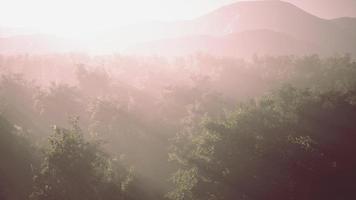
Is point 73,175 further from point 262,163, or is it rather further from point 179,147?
point 179,147

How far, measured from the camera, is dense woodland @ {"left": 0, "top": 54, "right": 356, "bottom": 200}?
26.1m

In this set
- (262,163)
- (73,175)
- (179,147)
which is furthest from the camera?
(179,147)

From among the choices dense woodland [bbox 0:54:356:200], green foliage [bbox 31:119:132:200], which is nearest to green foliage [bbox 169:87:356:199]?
dense woodland [bbox 0:54:356:200]

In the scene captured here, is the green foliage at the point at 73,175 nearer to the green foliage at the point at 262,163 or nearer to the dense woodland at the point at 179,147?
the dense woodland at the point at 179,147

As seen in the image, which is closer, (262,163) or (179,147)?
(262,163)

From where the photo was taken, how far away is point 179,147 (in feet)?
144

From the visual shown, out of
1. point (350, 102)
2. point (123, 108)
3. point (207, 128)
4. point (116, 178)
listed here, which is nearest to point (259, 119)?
point (207, 128)

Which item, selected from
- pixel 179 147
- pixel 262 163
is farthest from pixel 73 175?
pixel 179 147

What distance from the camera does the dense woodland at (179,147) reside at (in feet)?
85.6

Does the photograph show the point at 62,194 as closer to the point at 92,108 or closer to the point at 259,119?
the point at 259,119

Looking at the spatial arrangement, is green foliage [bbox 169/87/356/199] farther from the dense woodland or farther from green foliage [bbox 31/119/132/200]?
green foliage [bbox 31/119/132/200]

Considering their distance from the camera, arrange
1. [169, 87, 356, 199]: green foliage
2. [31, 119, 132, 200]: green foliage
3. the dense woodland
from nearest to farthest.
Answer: [31, 119, 132, 200]: green foliage → the dense woodland → [169, 87, 356, 199]: green foliage

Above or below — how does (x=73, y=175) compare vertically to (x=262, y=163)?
above

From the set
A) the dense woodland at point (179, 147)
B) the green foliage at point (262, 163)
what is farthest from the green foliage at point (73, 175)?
the green foliage at point (262, 163)
